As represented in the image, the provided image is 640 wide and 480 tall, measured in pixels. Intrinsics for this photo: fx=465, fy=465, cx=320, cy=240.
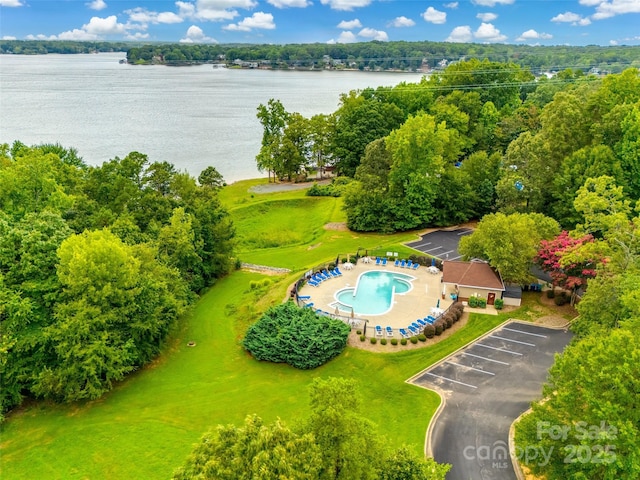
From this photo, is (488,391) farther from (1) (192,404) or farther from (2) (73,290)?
(2) (73,290)

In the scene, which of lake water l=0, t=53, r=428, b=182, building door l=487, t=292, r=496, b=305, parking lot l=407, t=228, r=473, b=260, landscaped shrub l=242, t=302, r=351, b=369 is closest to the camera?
landscaped shrub l=242, t=302, r=351, b=369

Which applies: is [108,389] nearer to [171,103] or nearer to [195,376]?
[195,376]

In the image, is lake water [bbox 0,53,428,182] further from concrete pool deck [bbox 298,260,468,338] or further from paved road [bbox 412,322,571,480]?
paved road [bbox 412,322,571,480]

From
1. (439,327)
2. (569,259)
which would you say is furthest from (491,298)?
(439,327)

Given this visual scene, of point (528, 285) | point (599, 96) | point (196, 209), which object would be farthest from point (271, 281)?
point (599, 96)

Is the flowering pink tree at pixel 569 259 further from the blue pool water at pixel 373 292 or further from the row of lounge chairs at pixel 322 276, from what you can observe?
the row of lounge chairs at pixel 322 276

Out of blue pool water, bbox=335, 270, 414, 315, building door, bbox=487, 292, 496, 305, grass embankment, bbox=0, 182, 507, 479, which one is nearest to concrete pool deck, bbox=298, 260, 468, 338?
blue pool water, bbox=335, 270, 414, 315

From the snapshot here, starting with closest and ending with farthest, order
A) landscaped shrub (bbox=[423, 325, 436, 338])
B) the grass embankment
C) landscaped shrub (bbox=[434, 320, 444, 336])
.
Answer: the grass embankment → landscaped shrub (bbox=[423, 325, 436, 338]) → landscaped shrub (bbox=[434, 320, 444, 336])
